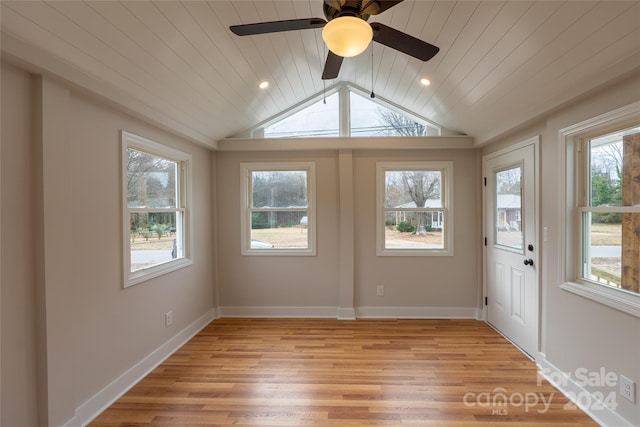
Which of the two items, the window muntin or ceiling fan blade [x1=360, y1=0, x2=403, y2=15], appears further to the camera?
the window muntin

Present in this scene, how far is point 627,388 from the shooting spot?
1.84 metres

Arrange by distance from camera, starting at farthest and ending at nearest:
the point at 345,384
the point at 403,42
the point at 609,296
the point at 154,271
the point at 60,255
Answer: the point at 154,271
the point at 345,384
the point at 609,296
the point at 60,255
the point at 403,42

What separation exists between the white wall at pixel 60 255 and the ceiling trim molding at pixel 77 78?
77mm

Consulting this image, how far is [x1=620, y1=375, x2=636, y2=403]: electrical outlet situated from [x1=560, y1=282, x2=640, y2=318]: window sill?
0.42 m

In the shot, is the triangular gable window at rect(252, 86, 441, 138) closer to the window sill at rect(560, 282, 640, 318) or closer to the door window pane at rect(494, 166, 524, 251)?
the door window pane at rect(494, 166, 524, 251)

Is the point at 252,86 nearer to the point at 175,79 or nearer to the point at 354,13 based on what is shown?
the point at 175,79

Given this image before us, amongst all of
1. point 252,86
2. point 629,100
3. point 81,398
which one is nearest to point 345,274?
point 252,86

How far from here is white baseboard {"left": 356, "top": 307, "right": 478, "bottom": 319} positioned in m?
3.89

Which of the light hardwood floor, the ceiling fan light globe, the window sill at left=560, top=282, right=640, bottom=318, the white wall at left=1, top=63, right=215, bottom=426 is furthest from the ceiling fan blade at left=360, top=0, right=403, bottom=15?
the light hardwood floor

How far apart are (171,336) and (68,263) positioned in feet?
4.91

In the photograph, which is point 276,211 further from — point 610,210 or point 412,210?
point 610,210

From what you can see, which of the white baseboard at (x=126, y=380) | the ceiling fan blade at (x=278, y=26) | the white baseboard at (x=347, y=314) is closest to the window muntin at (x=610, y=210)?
the ceiling fan blade at (x=278, y=26)

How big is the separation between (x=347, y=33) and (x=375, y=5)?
0.81ft

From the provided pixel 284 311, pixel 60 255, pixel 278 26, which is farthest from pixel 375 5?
pixel 284 311
